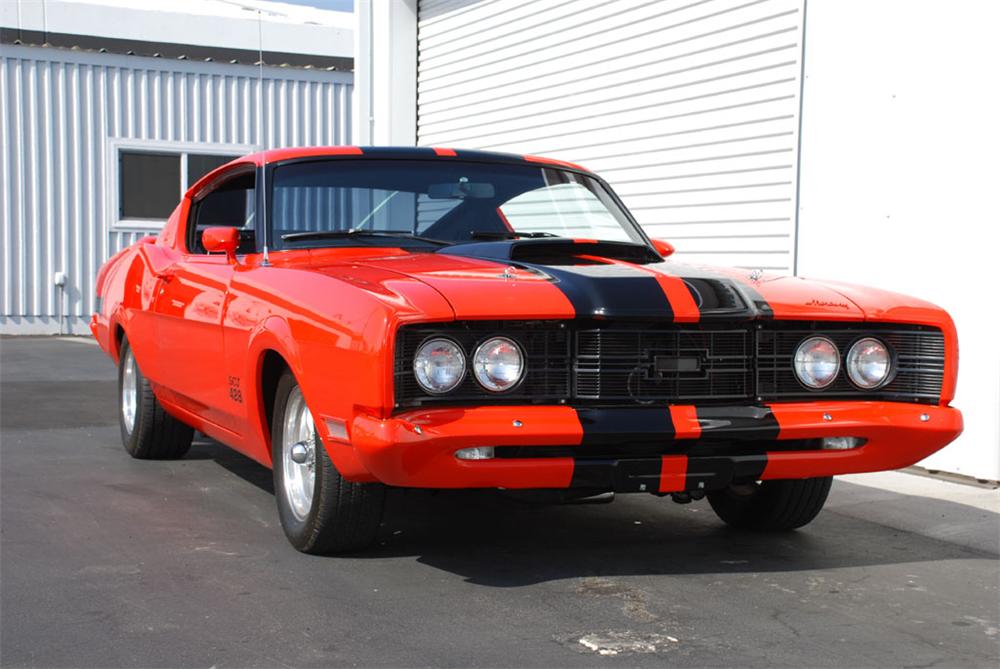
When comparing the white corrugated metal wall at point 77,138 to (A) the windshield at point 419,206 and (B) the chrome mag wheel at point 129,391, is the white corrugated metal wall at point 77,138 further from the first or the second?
(A) the windshield at point 419,206

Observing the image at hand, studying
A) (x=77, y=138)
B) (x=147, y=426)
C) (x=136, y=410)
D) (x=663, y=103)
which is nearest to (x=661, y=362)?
(x=147, y=426)

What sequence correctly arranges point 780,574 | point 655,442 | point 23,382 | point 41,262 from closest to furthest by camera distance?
point 655,442
point 780,574
point 23,382
point 41,262

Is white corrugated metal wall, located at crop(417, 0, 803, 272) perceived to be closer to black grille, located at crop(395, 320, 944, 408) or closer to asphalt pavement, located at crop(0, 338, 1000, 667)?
asphalt pavement, located at crop(0, 338, 1000, 667)

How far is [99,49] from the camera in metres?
16.4

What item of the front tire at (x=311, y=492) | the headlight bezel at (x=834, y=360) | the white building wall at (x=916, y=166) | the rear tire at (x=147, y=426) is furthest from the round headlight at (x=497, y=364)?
the white building wall at (x=916, y=166)

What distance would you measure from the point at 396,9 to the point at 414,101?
2.94 ft

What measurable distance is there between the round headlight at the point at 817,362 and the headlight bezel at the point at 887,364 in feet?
0.16

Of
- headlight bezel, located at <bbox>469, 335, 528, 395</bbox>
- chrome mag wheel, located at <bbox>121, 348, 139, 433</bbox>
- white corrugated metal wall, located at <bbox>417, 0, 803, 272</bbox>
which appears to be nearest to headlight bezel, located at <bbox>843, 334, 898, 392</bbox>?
headlight bezel, located at <bbox>469, 335, 528, 395</bbox>

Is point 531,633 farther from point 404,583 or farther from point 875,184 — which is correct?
point 875,184

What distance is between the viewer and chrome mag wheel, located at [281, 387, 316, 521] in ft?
14.6

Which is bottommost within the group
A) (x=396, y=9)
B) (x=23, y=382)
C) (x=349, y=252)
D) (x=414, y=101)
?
(x=23, y=382)

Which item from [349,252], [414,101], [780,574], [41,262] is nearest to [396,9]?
[414,101]

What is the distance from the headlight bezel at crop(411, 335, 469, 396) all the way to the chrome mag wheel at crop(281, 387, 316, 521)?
2.31 ft

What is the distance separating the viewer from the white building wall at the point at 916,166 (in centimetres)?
629
